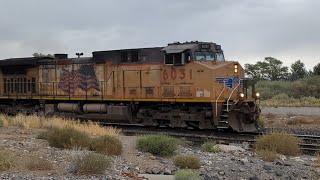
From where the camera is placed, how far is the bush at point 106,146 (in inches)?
412

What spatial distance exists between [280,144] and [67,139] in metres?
6.19

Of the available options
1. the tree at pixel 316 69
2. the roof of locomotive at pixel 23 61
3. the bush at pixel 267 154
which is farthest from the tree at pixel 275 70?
the bush at pixel 267 154

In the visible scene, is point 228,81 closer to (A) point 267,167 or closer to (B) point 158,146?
(B) point 158,146

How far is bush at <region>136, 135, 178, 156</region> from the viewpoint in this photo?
36.8ft

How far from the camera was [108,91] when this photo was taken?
19.4 m

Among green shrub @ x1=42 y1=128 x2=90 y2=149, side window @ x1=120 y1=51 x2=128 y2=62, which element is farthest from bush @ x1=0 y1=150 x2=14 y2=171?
side window @ x1=120 y1=51 x2=128 y2=62

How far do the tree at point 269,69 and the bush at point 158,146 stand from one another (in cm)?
8331

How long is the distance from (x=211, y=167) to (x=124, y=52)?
968 centimetres

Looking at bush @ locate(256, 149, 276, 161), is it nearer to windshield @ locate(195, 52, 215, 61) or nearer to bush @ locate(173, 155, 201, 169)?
bush @ locate(173, 155, 201, 169)

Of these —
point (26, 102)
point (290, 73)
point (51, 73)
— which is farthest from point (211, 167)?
point (290, 73)

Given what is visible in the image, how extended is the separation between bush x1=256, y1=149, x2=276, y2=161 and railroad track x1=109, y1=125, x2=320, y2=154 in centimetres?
160

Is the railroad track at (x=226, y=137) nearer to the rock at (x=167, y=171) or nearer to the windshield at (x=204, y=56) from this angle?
the windshield at (x=204, y=56)

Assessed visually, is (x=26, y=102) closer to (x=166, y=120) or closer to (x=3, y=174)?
(x=166, y=120)

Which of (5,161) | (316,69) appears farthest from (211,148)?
(316,69)
